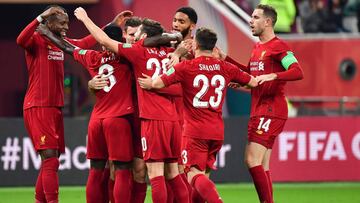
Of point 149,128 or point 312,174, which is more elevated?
point 149,128

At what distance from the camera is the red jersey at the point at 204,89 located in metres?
11.4

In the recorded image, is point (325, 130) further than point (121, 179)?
Yes

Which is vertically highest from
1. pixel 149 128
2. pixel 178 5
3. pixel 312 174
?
pixel 178 5

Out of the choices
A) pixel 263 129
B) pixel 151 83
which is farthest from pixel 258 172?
pixel 151 83

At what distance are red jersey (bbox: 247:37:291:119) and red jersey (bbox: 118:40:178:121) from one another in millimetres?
1641

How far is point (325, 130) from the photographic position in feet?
60.2

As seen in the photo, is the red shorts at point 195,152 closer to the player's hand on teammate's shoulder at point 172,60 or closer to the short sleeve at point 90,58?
the player's hand on teammate's shoulder at point 172,60

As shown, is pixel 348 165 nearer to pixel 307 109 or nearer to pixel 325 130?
pixel 325 130

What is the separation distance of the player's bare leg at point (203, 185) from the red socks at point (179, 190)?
153mm

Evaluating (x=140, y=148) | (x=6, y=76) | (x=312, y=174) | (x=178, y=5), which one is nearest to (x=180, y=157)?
(x=140, y=148)

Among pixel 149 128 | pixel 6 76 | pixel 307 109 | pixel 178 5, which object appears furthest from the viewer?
pixel 6 76

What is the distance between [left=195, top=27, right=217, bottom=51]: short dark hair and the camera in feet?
37.5

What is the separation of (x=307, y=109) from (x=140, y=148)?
946 centimetres

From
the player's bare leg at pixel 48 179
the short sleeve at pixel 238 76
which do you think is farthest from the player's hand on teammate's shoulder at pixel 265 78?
the player's bare leg at pixel 48 179
